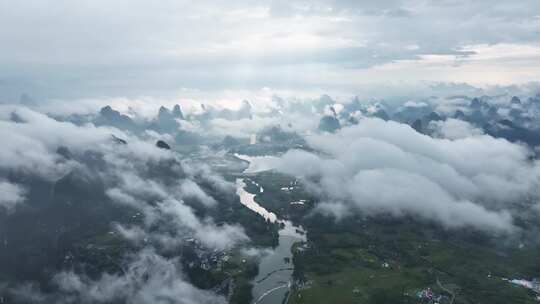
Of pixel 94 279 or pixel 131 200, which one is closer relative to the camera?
pixel 94 279

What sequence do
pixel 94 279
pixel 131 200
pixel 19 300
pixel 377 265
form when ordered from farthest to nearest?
pixel 131 200 < pixel 377 265 < pixel 94 279 < pixel 19 300

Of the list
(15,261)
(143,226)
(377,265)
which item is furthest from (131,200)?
(377,265)

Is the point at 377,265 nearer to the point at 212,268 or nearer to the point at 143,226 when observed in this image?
the point at 212,268

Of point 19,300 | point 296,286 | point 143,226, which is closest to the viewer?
point 19,300

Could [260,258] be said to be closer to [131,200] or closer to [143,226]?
[143,226]

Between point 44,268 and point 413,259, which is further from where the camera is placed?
point 413,259

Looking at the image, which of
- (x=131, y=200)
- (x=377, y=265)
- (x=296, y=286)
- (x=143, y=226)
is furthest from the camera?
(x=131, y=200)

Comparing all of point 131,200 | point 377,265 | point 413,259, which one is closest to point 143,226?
point 131,200

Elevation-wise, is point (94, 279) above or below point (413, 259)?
above

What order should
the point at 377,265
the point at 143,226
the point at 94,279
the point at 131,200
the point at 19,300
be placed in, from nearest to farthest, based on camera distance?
the point at 19,300, the point at 94,279, the point at 377,265, the point at 143,226, the point at 131,200
